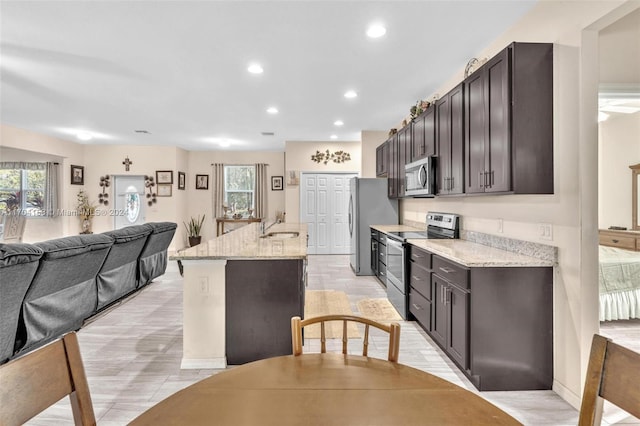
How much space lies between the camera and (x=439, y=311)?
2.75 meters

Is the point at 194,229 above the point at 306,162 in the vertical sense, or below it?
A: below

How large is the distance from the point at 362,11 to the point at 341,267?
465cm

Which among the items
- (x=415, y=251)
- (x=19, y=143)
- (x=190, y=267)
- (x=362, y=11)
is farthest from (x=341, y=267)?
(x=19, y=143)

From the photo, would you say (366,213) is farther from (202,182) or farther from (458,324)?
(202,182)

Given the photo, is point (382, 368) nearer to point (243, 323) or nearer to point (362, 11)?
point (243, 323)

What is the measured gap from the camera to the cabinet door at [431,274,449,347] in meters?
2.65

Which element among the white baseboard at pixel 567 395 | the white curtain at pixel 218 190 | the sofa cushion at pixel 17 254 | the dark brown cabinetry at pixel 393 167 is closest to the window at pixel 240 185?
the white curtain at pixel 218 190

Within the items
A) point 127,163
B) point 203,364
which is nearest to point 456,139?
point 203,364

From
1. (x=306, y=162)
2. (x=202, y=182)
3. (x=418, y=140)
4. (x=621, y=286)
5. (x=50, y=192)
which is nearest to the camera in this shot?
(x=621, y=286)

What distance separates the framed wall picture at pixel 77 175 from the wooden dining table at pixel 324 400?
348 inches

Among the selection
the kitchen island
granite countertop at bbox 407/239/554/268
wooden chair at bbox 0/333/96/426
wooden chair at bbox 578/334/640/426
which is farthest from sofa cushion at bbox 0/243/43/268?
wooden chair at bbox 578/334/640/426

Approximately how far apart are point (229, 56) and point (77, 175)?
6742 millimetres

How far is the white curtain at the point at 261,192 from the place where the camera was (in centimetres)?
888

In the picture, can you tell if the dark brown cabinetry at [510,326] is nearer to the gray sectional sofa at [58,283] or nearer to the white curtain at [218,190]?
the gray sectional sofa at [58,283]
